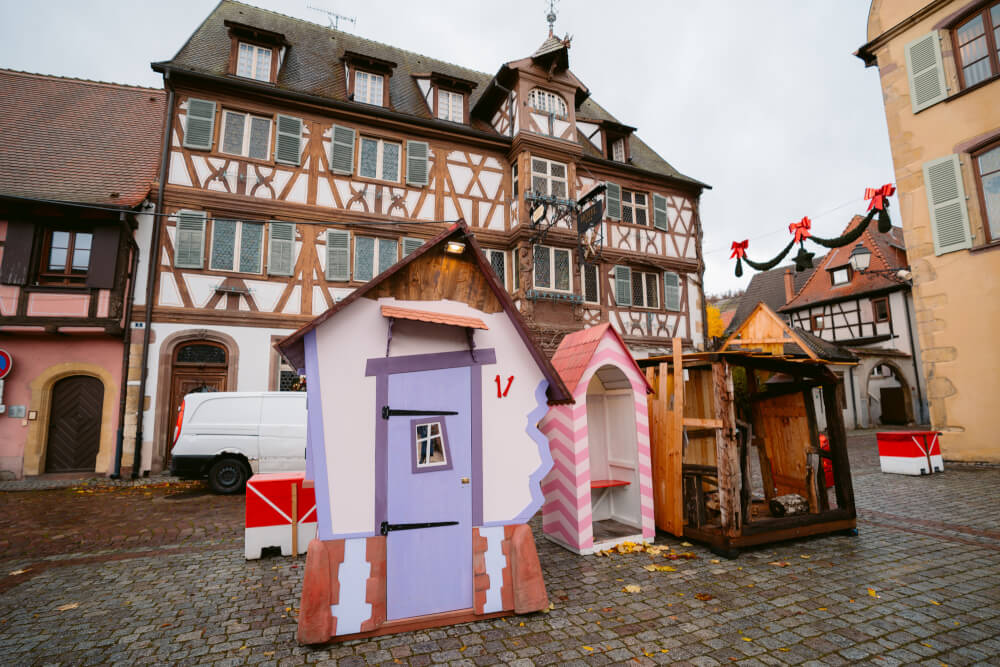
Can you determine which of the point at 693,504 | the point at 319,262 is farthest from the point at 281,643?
the point at 319,262

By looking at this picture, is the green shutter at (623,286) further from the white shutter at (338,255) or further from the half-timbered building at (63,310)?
the half-timbered building at (63,310)

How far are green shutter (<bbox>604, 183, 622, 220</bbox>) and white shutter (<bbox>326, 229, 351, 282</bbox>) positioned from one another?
850cm

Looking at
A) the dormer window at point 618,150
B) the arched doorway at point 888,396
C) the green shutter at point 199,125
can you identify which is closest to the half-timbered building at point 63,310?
the green shutter at point 199,125

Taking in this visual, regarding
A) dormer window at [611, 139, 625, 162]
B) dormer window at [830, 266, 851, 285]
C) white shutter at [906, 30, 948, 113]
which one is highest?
dormer window at [611, 139, 625, 162]

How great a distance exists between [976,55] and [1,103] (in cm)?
2420

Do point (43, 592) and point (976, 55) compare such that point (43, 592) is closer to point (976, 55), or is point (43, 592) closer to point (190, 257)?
point (190, 257)

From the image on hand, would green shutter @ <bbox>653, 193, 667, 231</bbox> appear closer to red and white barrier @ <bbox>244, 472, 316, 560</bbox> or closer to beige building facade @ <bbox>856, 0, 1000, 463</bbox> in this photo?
beige building facade @ <bbox>856, 0, 1000, 463</bbox>

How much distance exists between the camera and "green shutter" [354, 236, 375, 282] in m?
13.0

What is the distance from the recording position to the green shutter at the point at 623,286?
52.2 feet

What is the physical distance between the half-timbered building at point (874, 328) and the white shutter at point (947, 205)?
398 inches

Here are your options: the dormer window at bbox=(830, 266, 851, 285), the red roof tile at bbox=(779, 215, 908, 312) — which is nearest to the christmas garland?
the red roof tile at bbox=(779, 215, 908, 312)

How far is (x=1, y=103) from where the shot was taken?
13195mm

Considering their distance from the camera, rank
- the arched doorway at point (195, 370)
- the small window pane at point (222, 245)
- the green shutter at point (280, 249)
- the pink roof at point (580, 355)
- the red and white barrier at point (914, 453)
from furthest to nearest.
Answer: the green shutter at point (280, 249)
the small window pane at point (222, 245)
the arched doorway at point (195, 370)
the red and white barrier at point (914, 453)
the pink roof at point (580, 355)

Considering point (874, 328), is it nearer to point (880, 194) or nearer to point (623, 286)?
point (623, 286)
